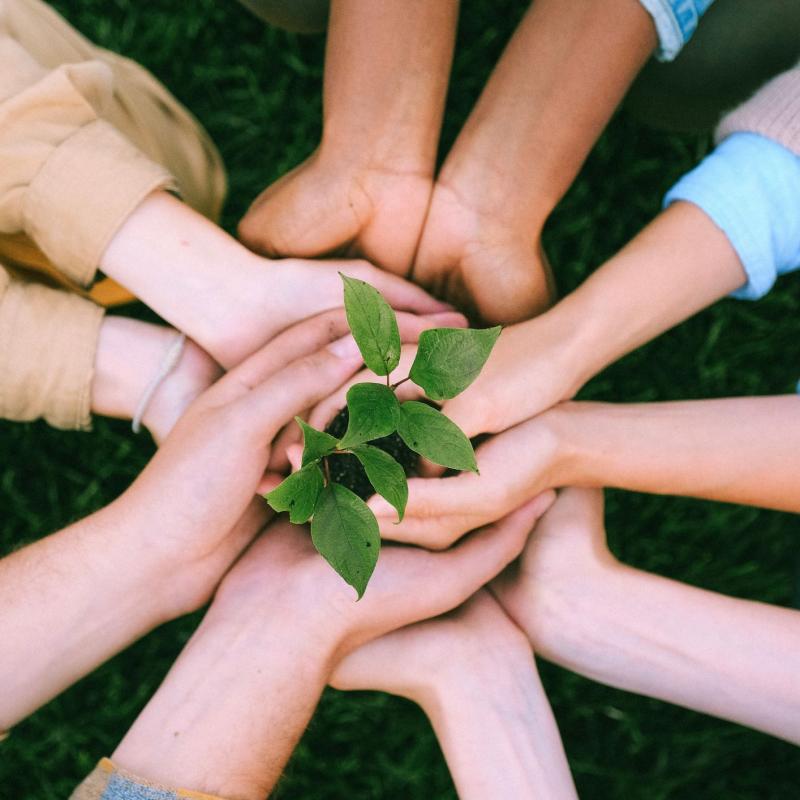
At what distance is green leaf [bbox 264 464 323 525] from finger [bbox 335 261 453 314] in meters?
0.53

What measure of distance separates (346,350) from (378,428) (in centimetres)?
48

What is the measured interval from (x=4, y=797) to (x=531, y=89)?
1.73 metres

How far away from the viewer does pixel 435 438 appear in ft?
2.18

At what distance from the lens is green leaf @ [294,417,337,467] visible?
0.65 metres

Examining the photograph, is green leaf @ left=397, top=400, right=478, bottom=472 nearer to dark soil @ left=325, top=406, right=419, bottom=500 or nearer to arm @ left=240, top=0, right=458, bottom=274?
dark soil @ left=325, top=406, right=419, bottom=500

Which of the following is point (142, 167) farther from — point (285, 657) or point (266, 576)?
point (285, 657)

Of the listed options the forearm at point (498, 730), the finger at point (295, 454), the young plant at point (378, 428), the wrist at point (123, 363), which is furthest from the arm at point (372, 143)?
the forearm at point (498, 730)

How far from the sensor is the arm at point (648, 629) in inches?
39.6

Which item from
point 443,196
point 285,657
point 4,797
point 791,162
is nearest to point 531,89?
point 443,196

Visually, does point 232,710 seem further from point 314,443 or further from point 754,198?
point 754,198

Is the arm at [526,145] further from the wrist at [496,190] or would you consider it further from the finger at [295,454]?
the finger at [295,454]

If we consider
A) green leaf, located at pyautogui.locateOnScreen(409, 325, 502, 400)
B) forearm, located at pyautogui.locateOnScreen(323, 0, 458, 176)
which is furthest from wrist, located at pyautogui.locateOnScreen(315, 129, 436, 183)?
green leaf, located at pyautogui.locateOnScreen(409, 325, 502, 400)

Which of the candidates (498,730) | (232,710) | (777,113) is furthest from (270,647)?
(777,113)

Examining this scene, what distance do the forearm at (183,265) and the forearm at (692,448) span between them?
0.53 m
